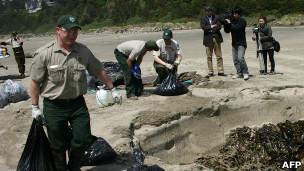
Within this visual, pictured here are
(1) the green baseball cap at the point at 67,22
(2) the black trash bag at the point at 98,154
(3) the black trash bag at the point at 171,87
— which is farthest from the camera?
(3) the black trash bag at the point at 171,87

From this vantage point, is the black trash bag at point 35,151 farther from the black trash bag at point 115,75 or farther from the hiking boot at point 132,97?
the black trash bag at point 115,75

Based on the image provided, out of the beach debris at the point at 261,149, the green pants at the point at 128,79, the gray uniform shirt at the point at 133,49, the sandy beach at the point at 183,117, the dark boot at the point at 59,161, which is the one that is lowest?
the beach debris at the point at 261,149

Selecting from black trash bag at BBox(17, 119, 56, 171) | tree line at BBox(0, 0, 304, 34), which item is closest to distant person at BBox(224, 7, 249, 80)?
black trash bag at BBox(17, 119, 56, 171)

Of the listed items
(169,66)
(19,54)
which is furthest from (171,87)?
(19,54)

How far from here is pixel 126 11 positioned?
60656 millimetres

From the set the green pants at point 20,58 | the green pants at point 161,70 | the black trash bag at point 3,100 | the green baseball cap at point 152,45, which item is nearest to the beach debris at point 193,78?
the green pants at point 161,70

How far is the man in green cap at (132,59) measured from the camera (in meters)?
7.05

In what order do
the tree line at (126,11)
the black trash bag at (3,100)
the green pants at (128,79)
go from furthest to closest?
the tree line at (126,11)
the black trash bag at (3,100)
the green pants at (128,79)

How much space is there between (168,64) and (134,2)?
56614 millimetres

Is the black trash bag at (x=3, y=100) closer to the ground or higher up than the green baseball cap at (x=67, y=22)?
closer to the ground

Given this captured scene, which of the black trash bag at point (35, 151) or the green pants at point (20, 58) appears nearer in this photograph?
the black trash bag at point (35, 151)

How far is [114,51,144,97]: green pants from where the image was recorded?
733 cm

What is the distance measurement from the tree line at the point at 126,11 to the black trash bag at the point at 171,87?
89.0 feet

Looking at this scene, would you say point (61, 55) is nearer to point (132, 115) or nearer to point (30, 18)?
point (132, 115)
